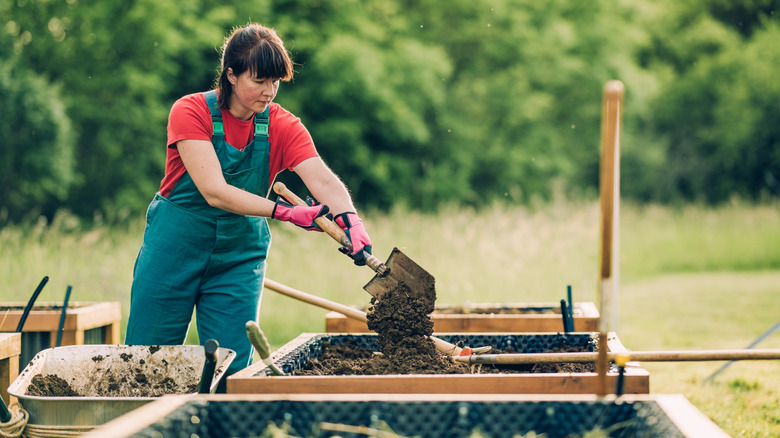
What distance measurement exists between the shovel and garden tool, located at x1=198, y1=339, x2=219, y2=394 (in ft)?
3.42

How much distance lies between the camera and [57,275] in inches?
282

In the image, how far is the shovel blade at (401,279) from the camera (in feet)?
10.4

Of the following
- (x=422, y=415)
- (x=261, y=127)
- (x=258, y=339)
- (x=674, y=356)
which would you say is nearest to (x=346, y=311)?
(x=261, y=127)

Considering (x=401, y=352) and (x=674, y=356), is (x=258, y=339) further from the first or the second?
(x=674, y=356)

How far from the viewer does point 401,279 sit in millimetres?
3219

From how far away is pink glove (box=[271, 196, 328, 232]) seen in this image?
3141 millimetres

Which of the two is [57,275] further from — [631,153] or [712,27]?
[712,27]

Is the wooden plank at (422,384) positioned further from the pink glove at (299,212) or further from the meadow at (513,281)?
the meadow at (513,281)

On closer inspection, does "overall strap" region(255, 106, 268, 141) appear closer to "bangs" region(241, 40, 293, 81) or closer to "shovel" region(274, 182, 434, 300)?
"bangs" region(241, 40, 293, 81)

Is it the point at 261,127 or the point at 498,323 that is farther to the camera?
the point at 498,323

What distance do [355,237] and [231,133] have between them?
690 millimetres

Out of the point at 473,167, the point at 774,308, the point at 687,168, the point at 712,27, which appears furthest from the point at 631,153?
the point at 774,308

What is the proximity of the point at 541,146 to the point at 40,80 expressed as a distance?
1280 centimetres

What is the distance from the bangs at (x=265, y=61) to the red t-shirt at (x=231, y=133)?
0.85 ft
